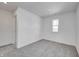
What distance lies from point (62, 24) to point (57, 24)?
47cm

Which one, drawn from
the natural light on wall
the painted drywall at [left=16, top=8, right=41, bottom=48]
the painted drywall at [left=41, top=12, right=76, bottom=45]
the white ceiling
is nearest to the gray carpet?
the painted drywall at [left=16, top=8, right=41, bottom=48]

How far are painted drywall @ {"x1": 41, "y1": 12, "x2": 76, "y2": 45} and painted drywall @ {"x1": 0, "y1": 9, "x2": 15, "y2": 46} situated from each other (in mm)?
2986

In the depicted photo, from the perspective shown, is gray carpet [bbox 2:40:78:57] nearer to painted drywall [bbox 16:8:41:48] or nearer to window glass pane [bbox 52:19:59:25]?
painted drywall [bbox 16:8:41:48]

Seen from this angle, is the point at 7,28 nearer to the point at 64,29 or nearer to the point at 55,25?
the point at 55,25

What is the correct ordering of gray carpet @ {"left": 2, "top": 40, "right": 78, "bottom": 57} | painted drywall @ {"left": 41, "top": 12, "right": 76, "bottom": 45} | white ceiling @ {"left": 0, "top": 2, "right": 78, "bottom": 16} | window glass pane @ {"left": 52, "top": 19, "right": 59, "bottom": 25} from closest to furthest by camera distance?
gray carpet @ {"left": 2, "top": 40, "right": 78, "bottom": 57}, white ceiling @ {"left": 0, "top": 2, "right": 78, "bottom": 16}, painted drywall @ {"left": 41, "top": 12, "right": 76, "bottom": 45}, window glass pane @ {"left": 52, "top": 19, "right": 59, "bottom": 25}

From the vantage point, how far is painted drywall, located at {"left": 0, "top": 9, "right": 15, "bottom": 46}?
3566 mm

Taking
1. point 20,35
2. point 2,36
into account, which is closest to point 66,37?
→ point 20,35

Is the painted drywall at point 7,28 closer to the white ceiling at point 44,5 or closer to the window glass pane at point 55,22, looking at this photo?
the white ceiling at point 44,5

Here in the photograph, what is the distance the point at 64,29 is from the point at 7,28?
3.91 meters

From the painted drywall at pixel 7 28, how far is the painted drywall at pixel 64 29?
9.80ft

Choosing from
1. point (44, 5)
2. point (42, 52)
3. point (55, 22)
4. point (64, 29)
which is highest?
point (44, 5)

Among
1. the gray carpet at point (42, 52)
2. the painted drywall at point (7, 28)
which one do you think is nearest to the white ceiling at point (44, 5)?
the painted drywall at point (7, 28)

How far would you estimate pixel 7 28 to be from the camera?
12.7ft

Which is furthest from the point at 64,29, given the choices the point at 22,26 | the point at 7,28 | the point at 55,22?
the point at 7,28
